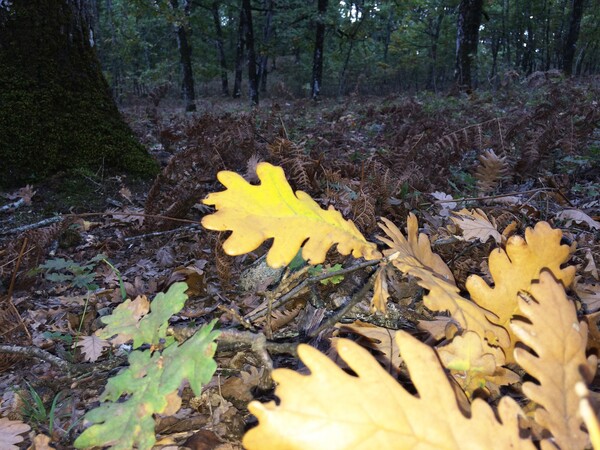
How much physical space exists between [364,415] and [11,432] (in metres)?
1.09

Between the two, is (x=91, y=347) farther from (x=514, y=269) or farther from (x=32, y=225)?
(x=32, y=225)

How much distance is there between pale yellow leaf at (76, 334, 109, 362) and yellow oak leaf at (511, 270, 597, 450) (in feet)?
4.83

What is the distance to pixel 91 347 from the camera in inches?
63.6

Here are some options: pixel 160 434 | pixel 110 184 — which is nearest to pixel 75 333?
pixel 160 434

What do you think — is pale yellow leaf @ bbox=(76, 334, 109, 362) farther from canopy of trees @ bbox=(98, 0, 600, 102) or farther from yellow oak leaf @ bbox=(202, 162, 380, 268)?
canopy of trees @ bbox=(98, 0, 600, 102)

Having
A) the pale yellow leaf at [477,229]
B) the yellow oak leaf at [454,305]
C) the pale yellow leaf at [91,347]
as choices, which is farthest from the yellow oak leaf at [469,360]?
the pale yellow leaf at [91,347]

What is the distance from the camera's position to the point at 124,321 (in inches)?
48.8

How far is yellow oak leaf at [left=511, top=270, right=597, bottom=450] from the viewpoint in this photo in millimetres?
743

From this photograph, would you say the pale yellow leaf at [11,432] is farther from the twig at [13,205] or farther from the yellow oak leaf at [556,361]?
the twig at [13,205]

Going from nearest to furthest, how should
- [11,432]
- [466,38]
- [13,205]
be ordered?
[11,432] → [13,205] → [466,38]

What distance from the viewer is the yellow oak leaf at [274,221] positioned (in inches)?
41.5

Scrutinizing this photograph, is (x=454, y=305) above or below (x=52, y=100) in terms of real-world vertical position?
below

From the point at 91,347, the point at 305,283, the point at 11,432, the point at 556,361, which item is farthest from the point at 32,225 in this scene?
the point at 556,361

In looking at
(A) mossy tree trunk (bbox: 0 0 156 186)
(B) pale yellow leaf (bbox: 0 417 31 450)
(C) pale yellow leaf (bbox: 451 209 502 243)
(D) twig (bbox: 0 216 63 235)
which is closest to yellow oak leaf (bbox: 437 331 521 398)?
(C) pale yellow leaf (bbox: 451 209 502 243)
